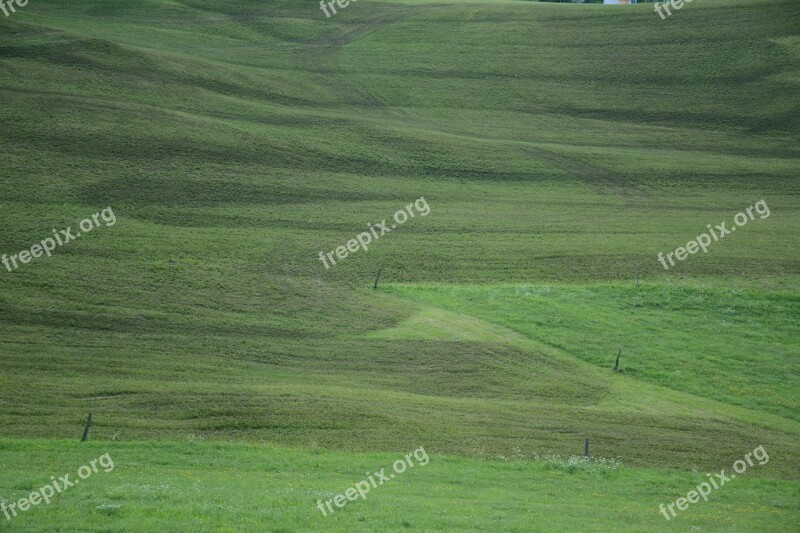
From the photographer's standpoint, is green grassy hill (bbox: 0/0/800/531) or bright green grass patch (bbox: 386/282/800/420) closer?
green grassy hill (bbox: 0/0/800/531)

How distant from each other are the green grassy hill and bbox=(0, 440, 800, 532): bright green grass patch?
0.17 m

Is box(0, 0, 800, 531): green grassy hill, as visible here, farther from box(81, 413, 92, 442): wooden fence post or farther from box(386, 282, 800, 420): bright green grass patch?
box(81, 413, 92, 442): wooden fence post

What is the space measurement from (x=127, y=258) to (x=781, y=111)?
65.0m

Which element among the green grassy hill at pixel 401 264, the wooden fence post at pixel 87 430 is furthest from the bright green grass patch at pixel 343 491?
the wooden fence post at pixel 87 430

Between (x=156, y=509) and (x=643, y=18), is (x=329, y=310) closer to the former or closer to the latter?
(x=156, y=509)

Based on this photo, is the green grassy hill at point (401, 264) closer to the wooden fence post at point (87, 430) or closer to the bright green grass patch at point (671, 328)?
the bright green grass patch at point (671, 328)

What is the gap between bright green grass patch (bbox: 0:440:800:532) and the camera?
1995cm

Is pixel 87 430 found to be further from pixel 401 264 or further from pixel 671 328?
pixel 671 328

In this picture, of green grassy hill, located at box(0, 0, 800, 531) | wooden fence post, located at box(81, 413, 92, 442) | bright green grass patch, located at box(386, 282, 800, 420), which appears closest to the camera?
green grassy hill, located at box(0, 0, 800, 531)

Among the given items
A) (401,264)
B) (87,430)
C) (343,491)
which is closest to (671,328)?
(401,264)

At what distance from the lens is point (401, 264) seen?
51.8 m

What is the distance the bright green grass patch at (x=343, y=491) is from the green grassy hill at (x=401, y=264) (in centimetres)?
17

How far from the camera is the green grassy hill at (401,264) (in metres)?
27.5

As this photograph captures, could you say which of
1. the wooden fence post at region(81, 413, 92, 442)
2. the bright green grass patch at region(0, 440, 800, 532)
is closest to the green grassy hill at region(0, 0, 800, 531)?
the bright green grass patch at region(0, 440, 800, 532)
